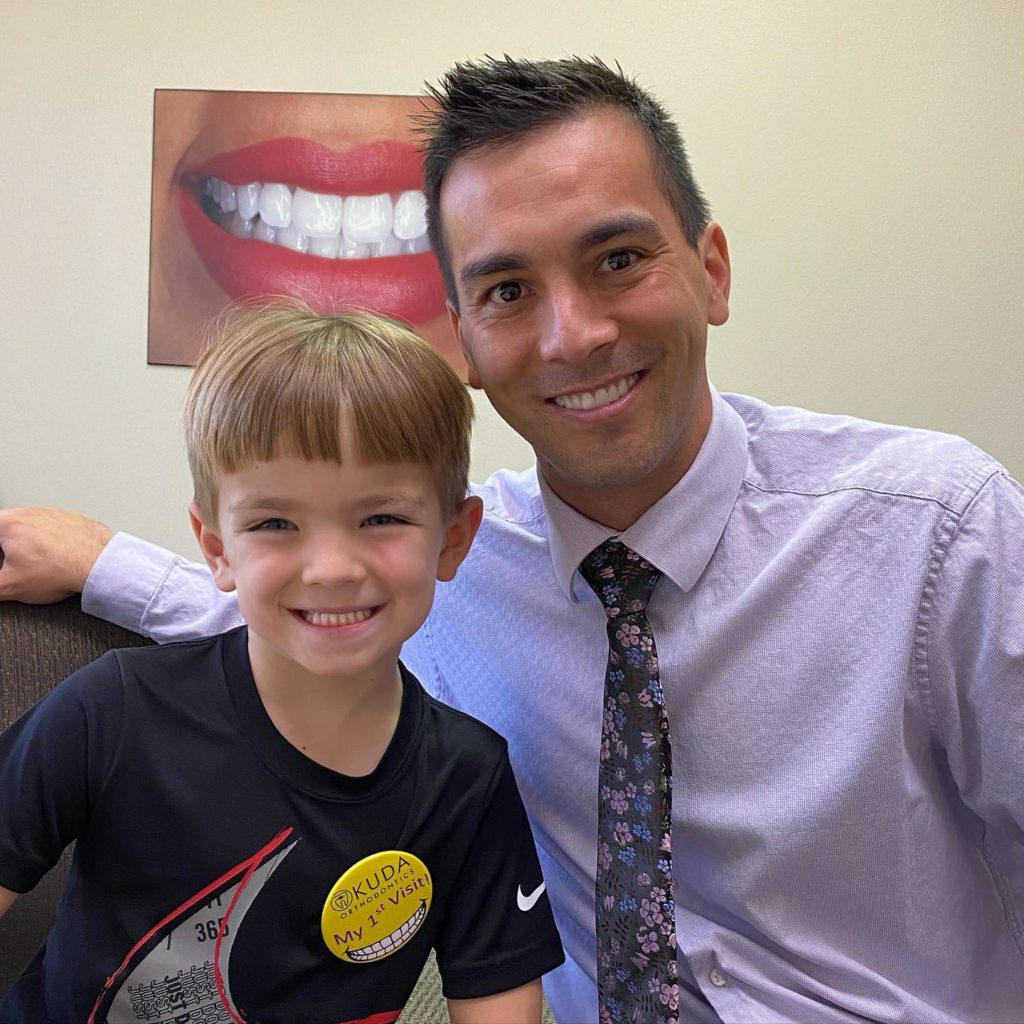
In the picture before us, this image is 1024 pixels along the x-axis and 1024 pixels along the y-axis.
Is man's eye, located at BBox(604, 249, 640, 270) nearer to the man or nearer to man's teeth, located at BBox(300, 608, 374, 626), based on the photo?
the man

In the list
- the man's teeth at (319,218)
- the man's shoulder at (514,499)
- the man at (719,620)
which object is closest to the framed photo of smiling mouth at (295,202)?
the man's teeth at (319,218)

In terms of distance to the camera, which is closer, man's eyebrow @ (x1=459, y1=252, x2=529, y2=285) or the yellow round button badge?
the yellow round button badge

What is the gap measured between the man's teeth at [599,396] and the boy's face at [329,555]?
242 mm

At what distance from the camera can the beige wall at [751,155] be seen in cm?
247

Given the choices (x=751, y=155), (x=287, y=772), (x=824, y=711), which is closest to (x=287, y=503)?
(x=287, y=772)

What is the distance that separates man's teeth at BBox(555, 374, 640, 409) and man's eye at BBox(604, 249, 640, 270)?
0.38 feet

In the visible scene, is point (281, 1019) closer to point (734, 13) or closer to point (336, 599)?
point (336, 599)

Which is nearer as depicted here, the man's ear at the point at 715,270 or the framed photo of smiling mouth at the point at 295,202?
the man's ear at the point at 715,270

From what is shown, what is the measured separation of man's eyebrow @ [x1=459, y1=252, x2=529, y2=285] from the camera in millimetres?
1007

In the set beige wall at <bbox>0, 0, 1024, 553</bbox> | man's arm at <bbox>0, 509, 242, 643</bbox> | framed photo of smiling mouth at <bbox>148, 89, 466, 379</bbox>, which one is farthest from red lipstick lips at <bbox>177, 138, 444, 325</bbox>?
man's arm at <bbox>0, 509, 242, 643</bbox>

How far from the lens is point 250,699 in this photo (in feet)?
2.96

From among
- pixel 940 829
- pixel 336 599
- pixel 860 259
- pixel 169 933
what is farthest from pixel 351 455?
pixel 860 259

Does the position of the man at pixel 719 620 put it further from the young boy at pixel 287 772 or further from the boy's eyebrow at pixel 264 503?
the boy's eyebrow at pixel 264 503

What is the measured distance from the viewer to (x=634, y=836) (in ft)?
3.21
